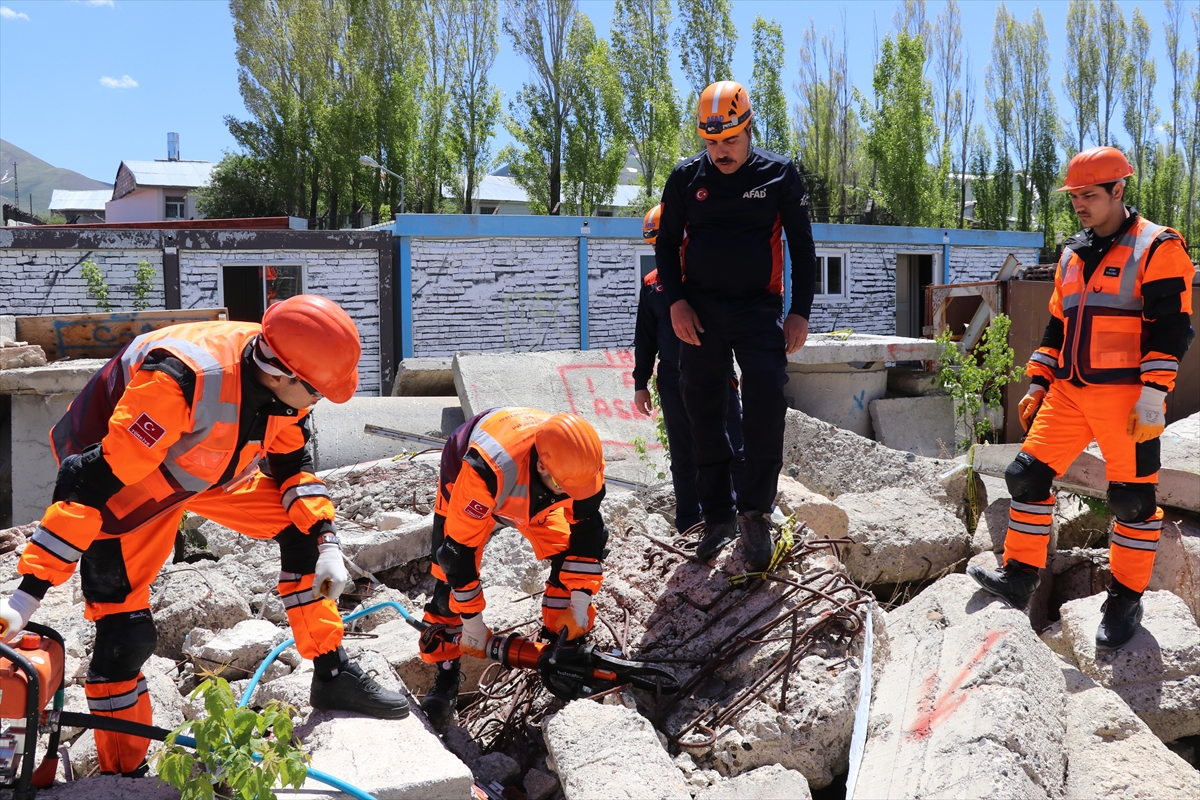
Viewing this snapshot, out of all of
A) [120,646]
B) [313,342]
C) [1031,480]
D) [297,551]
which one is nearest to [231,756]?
[120,646]

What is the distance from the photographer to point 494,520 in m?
3.73

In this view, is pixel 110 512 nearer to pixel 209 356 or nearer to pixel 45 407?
pixel 209 356

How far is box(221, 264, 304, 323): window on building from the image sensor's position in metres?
13.6

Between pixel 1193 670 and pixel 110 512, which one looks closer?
pixel 110 512

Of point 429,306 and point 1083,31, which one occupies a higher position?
point 1083,31

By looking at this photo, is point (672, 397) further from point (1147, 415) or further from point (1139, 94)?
point (1139, 94)

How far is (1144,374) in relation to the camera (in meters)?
3.88

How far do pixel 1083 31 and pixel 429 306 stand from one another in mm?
30745

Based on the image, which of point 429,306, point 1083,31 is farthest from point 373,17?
point 1083,31

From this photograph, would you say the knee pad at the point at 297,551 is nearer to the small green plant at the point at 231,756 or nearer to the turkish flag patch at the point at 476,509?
the turkish flag patch at the point at 476,509

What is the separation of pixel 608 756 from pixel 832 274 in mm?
16688

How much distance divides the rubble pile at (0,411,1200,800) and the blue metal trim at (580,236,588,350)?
10176 millimetres

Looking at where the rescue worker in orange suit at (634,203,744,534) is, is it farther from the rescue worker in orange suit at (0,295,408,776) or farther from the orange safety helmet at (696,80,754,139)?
the rescue worker in orange suit at (0,295,408,776)

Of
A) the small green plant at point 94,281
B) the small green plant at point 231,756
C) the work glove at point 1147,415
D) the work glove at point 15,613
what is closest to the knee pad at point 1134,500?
the work glove at point 1147,415
